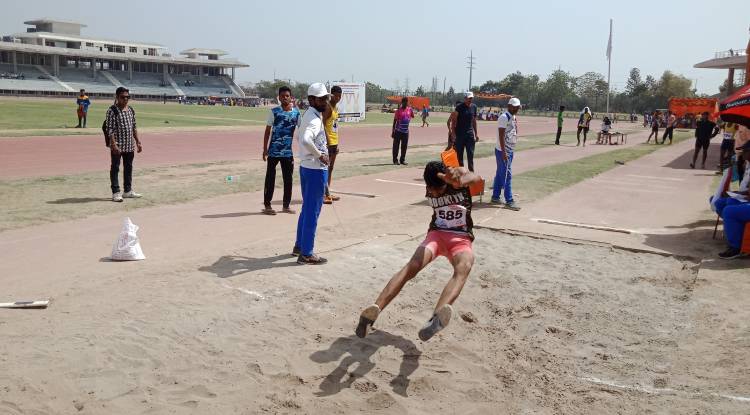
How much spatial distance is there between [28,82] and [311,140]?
78.9m

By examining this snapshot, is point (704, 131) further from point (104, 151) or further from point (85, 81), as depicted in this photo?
point (85, 81)

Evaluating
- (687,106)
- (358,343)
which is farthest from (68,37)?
(358,343)

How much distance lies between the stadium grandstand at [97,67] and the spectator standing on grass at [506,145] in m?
73.4

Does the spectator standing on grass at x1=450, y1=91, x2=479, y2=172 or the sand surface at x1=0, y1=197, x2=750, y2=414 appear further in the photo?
the spectator standing on grass at x1=450, y1=91, x2=479, y2=172

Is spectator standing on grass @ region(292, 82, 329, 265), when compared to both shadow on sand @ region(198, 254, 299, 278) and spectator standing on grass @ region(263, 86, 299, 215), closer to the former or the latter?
shadow on sand @ region(198, 254, 299, 278)

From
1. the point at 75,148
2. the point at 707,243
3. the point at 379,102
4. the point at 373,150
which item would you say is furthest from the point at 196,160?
the point at 379,102

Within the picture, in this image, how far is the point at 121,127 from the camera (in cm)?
1084

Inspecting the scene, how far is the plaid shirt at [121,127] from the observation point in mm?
10750

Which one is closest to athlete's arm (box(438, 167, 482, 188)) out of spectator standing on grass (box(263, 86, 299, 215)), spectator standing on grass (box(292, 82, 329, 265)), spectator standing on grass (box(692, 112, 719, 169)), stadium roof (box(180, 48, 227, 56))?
spectator standing on grass (box(292, 82, 329, 265))

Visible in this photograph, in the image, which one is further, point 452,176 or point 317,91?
point 317,91

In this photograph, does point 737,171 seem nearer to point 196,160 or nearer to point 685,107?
Result: point 196,160

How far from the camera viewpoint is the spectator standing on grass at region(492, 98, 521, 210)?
434 inches

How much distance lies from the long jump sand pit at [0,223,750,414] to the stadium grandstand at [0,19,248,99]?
76.0 m

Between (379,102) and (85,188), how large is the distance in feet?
340
